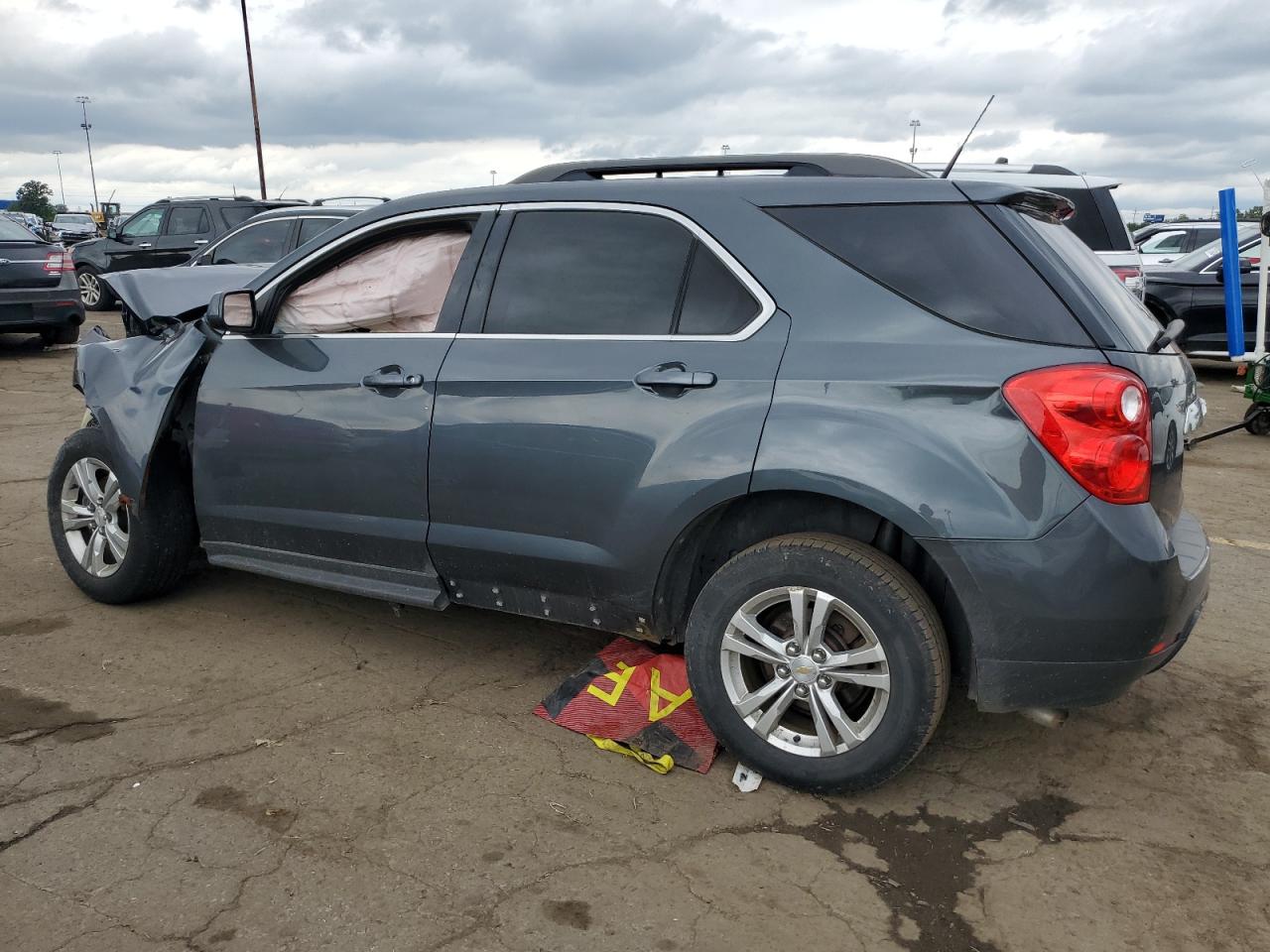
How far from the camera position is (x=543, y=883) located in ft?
8.77

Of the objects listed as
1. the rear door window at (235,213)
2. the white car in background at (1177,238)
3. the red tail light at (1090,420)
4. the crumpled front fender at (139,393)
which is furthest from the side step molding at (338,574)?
the white car in background at (1177,238)

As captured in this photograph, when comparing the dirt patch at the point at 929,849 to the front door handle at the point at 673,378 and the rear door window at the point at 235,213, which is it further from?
the rear door window at the point at 235,213

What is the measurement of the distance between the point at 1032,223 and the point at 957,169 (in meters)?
7.45

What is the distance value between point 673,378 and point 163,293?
2842 millimetres

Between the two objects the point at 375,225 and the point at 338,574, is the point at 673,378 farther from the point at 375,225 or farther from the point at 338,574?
the point at 338,574

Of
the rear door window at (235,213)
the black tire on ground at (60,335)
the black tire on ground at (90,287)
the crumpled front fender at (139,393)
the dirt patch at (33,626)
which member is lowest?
the dirt patch at (33,626)

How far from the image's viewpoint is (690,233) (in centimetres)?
327

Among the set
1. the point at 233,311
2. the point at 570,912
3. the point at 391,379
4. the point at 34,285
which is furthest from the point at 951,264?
the point at 34,285

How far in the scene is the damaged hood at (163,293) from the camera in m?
4.59

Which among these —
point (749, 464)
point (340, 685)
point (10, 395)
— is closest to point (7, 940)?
point (340, 685)

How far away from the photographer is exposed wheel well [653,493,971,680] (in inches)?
119

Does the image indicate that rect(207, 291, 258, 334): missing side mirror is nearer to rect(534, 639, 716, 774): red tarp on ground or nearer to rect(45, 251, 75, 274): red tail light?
rect(534, 639, 716, 774): red tarp on ground

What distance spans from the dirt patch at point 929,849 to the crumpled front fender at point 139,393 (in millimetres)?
2827

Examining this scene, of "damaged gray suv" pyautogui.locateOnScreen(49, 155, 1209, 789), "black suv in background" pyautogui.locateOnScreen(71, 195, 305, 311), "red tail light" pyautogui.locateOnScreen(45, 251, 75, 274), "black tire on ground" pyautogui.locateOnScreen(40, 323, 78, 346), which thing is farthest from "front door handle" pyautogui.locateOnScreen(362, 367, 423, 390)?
"black suv in background" pyautogui.locateOnScreen(71, 195, 305, 311)
